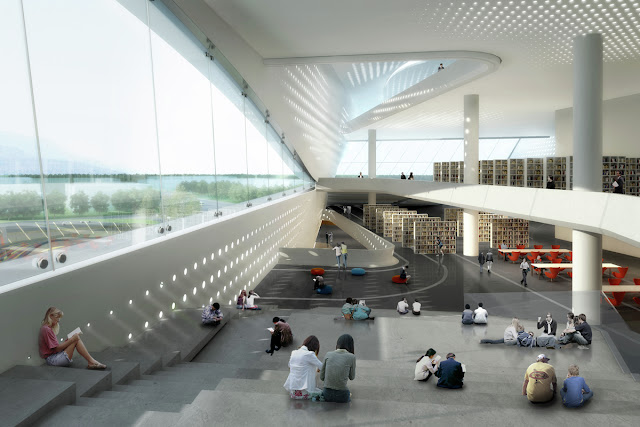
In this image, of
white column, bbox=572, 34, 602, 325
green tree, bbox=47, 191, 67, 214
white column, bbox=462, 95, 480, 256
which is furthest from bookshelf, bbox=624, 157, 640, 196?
green tree, bbox=47, 191, 67, 214

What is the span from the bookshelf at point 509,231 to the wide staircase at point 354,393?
53.1 ft

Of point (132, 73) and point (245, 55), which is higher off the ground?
point (245, 55)

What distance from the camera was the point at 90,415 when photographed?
4207 millimetres

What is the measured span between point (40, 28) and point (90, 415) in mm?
5256

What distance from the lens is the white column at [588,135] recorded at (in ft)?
41.8

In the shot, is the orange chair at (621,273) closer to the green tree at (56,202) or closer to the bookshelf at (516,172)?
the bookshelf at (516,172)

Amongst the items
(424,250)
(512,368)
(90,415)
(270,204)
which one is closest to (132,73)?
(90,415)

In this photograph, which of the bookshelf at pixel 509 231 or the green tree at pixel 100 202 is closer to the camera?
the green tree at pixel 100 202

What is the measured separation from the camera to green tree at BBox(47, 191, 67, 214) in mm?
6535

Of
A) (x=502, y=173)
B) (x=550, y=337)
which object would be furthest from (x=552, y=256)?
(x=550, y=337)

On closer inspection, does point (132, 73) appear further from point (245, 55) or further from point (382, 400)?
point (382, 400)

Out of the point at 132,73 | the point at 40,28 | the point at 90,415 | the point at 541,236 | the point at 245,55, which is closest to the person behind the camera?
the point at 90,415

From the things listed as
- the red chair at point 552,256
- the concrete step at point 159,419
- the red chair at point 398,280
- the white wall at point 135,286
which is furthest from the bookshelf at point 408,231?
the concrete step at point 159,419

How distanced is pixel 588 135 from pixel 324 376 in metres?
11.4
